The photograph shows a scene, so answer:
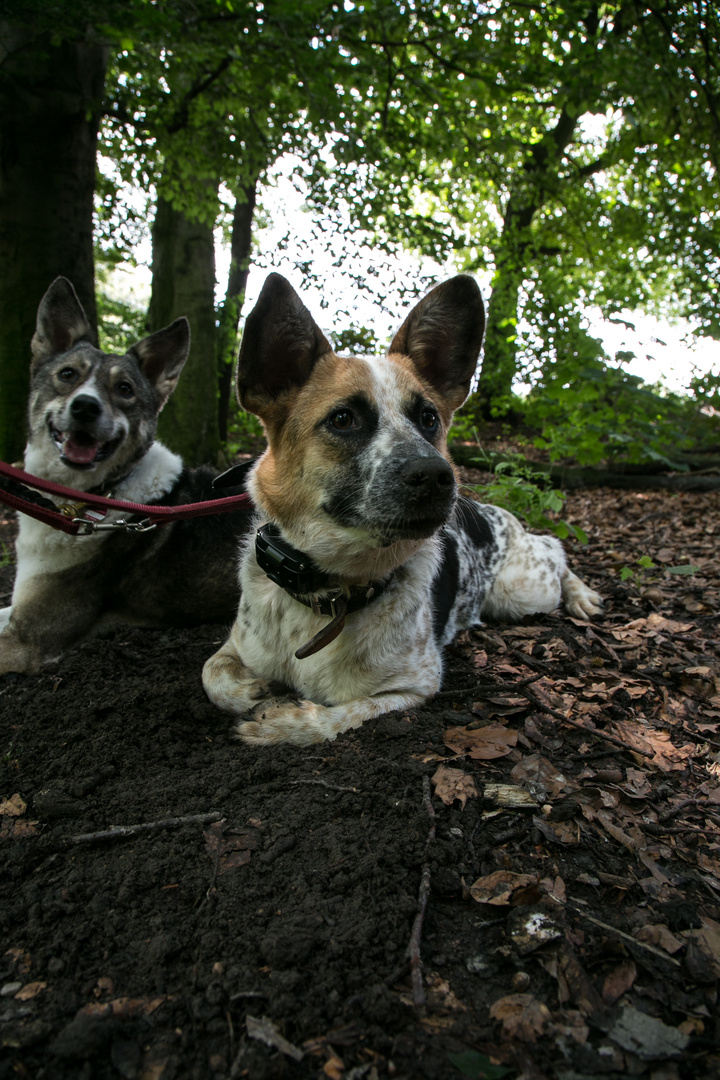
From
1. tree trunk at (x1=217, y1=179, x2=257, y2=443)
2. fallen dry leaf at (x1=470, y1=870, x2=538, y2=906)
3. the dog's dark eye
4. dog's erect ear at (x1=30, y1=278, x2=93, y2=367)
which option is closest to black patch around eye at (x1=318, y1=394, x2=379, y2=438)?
the dog's dark eye

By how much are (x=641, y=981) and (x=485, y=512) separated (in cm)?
379

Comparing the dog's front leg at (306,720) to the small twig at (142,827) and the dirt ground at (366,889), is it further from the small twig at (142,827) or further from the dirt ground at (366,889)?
the small twig at (142,827)

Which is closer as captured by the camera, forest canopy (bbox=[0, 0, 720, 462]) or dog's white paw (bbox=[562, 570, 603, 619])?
dog's white paw (bbox=[562, 570, 603, 619])

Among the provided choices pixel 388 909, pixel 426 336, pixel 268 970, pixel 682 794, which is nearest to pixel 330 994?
pixel 268 970

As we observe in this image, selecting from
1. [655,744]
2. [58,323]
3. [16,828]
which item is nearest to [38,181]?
[58,323]

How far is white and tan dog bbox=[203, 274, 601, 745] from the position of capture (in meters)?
2.63

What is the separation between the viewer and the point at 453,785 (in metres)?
2.29

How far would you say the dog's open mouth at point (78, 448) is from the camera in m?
3.90

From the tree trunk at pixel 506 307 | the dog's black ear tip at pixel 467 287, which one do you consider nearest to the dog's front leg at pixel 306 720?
the dog's black ear tip at pixel 467 287

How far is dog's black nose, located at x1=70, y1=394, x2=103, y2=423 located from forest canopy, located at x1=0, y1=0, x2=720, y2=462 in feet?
10.0

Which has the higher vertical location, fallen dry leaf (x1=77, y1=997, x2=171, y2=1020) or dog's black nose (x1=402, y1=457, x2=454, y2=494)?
dog's black nose (x1=402, y1=457, x2=454, y2=494)

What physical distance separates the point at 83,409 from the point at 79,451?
0.88ft

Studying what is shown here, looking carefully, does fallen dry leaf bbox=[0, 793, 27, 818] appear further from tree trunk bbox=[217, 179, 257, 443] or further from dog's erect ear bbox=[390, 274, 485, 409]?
tree trunk bbox=[217, 179, 257, 443]

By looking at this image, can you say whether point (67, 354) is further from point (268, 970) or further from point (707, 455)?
point (707, 455)
